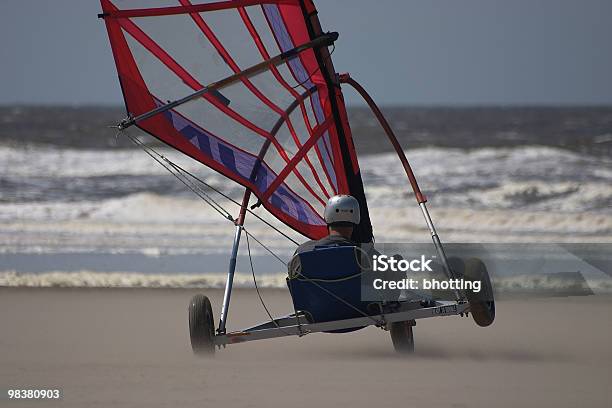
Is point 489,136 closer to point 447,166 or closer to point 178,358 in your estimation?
point 447,166

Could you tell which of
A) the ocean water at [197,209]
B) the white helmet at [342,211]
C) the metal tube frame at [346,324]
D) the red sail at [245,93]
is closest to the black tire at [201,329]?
the metal tube frame at [346,324]

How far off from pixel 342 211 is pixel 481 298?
949 millimetres

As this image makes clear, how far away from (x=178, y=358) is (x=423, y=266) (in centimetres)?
158

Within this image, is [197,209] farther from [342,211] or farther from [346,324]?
[346,324]

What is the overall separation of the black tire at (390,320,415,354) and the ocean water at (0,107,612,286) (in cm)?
393

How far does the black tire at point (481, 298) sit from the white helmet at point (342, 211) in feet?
2.44

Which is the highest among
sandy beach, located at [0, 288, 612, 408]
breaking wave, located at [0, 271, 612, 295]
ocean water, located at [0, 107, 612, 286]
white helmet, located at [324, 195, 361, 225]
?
A: ocean water, located at [0, 107, 612, 286]

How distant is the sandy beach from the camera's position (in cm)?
592

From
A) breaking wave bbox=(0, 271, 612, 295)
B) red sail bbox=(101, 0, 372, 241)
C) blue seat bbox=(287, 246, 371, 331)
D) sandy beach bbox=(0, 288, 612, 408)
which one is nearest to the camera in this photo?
sandy beach bbox=(0, 288, 612, 408)

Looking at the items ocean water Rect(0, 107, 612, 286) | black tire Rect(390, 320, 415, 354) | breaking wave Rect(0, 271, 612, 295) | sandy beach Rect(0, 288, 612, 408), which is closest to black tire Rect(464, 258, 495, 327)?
sandy beach Rect(0, 288, 612, 408)

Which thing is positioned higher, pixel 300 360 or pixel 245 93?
pixel 245 93

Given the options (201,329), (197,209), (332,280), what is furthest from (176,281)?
(197,209)

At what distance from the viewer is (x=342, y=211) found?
7.12m

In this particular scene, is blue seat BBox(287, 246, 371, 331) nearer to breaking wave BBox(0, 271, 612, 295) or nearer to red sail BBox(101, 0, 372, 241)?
red sail BBox(101, 0, 372, 241)
